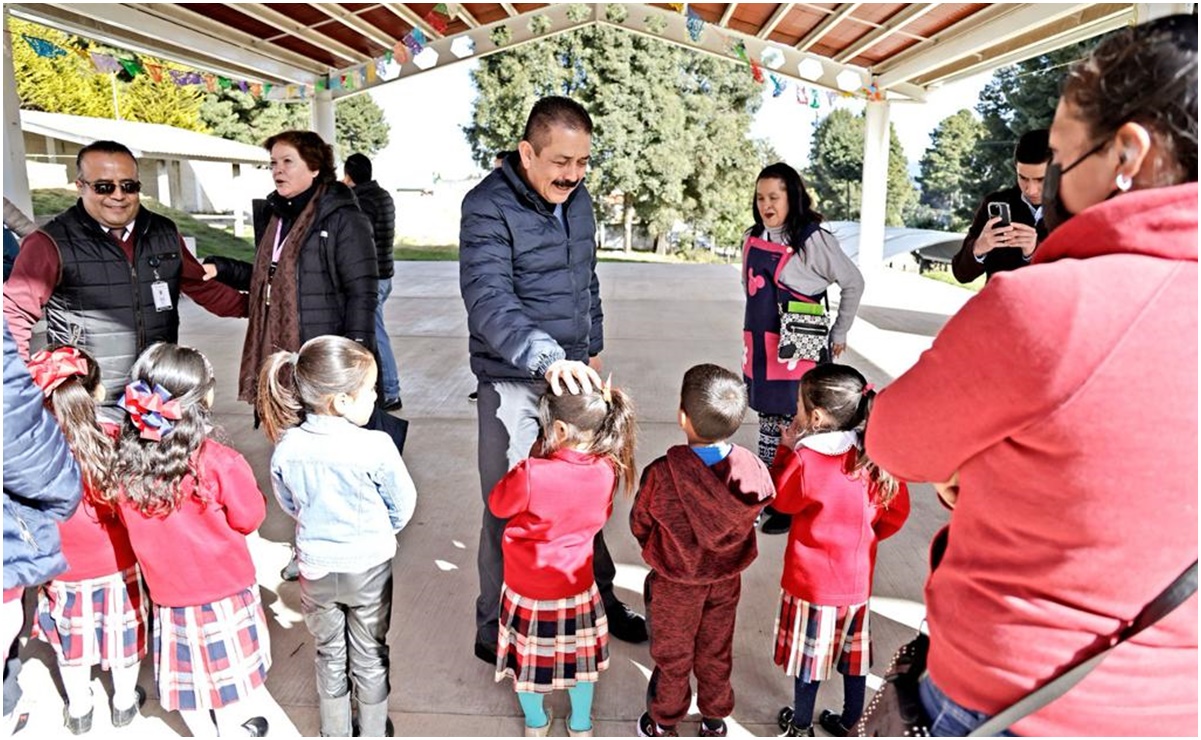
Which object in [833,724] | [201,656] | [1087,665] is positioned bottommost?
[833,724]

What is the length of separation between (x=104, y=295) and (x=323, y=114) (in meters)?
7.70

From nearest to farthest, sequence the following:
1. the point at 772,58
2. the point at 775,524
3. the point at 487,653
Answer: the point at 487,653 < the point at 775,524 < the point at 772,58

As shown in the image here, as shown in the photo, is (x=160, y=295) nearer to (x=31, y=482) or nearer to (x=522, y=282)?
(x=522, y=282)

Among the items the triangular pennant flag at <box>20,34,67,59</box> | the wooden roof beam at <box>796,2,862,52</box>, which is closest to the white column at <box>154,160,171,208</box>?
the triangular pennant flag at <box>20,34,67,59</box>

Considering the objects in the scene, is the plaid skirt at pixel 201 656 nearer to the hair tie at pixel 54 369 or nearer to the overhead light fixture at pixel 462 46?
the hair tie at pixel 54 369

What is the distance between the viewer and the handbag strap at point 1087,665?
0.94 m

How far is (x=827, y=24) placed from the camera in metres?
7.61

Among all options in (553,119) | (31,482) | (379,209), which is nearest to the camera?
(31,482)

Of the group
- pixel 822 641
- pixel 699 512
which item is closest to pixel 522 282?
pixel 699 512

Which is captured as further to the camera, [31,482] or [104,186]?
[104,186]

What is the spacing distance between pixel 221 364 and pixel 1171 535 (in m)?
6.89

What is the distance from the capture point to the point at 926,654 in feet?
3.95

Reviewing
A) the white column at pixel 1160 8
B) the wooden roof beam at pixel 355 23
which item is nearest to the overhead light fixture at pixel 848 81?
the wooden roof beam at pixel 355 23

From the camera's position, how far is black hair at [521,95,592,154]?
88.3 inches
